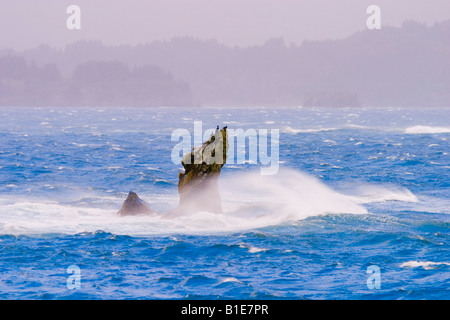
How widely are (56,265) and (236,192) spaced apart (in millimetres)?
20082

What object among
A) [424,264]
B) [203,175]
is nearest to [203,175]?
[203,175]

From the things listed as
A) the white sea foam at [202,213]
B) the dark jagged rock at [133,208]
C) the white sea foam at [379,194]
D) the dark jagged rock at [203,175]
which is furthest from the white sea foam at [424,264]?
the white sea foam at [379,194]

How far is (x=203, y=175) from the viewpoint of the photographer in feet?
98.8

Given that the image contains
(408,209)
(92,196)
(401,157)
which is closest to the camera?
(408,209)

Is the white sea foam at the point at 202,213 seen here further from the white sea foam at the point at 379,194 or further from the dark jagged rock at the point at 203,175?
the dark jagged rock at the point at 203,175

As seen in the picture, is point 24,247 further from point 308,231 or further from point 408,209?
point 408,209

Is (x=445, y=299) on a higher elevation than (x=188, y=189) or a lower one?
lower

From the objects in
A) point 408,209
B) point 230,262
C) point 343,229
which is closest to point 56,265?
point 230,262

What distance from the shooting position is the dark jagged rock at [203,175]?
97.6 feet

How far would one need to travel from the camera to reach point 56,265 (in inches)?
894

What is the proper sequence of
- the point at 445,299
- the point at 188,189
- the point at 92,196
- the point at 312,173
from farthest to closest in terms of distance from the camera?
1. the point at 312,173
2. the point at 92,196
3. the point at 188,189
4. the point at 445,299

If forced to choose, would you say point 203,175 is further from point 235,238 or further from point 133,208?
point 235,238

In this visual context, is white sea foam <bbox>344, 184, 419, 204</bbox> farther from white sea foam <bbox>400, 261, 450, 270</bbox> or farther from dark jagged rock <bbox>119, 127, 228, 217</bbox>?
white sea foam <bbox>400, 261, 450, 270</bbox>

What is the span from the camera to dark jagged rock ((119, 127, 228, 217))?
29.7 meters
